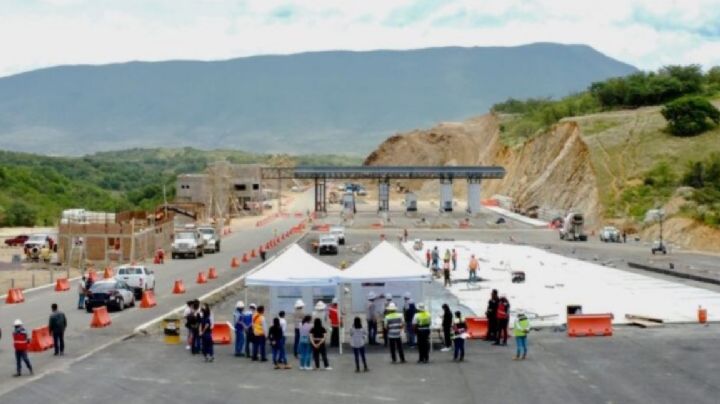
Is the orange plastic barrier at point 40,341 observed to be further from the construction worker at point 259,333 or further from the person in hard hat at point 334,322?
the person in hard hat at point 334,322

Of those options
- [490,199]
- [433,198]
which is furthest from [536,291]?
[433,198]

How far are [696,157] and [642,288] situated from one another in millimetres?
63296

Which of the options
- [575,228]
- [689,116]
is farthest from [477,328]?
[689,116]

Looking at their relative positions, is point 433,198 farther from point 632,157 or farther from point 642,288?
point 642,288

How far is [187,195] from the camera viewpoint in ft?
443

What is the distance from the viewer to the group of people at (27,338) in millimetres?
25562

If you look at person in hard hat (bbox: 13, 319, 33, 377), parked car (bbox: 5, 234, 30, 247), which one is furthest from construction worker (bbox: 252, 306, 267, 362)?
parked car (bbox: 5, 234, 30, 247)

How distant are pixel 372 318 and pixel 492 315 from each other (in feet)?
10.6

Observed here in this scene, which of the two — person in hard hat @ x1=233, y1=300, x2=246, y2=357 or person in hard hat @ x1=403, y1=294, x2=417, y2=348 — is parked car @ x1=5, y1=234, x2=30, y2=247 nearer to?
person in hard hat @ x1=233, y1=300, x2=246, y2=357

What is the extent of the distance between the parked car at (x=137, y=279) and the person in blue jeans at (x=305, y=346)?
18671 millimetres

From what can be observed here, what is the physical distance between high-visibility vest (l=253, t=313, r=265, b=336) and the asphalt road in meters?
4.62

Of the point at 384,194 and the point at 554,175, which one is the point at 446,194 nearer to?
the point at 384,194

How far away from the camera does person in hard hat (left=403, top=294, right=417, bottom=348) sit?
29.4 meters

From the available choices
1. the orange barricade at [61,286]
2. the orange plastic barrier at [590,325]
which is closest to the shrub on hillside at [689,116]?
the orange barricade at [61,286]
